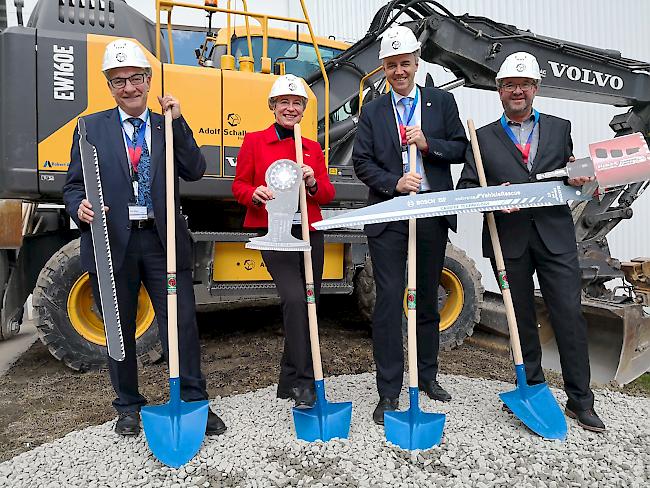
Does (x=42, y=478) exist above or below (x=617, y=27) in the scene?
below

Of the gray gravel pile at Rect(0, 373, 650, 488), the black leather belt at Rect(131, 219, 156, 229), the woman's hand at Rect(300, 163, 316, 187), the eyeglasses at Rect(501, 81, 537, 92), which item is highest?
the eyeglasses at Rect(501, 81, 537, 92)

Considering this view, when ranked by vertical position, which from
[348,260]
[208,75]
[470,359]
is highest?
[208,75]

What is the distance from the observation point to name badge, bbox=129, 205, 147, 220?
8.77 feet

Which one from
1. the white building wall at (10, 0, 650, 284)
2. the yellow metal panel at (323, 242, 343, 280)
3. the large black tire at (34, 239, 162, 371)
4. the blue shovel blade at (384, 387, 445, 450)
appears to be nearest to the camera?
the blue shovel blade at (384, 387, 445, 450)

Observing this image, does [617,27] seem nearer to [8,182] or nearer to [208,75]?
[208,75]

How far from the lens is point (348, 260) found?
4918mm

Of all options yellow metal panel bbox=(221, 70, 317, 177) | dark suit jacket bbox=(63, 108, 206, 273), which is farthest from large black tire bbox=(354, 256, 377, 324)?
dark suit jacket bbox=(63, 108, 206, 273)

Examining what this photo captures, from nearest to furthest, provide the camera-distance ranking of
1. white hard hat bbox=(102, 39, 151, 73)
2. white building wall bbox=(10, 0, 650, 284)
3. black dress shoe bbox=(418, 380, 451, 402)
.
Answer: white hard hat bbox=(102, 39, 151, 73), black dress shoe bbox=(418, 380, 451, 402), white building wall bbox=(10, 0, 650, 284)

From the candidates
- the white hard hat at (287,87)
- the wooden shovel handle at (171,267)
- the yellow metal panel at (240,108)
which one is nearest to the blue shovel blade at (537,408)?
the wooden shovel handle at (171,267)

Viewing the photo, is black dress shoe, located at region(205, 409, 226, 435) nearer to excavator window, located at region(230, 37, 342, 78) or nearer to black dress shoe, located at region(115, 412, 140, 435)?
black dress shoe, located at region(115, 412, 140, 435)

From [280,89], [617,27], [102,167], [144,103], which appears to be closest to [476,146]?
[280,89]

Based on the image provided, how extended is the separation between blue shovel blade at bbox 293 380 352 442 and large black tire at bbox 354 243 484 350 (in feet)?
7.49

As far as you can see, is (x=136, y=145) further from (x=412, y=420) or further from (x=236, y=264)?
(x=236, y=264)

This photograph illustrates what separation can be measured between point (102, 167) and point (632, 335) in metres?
4.16
